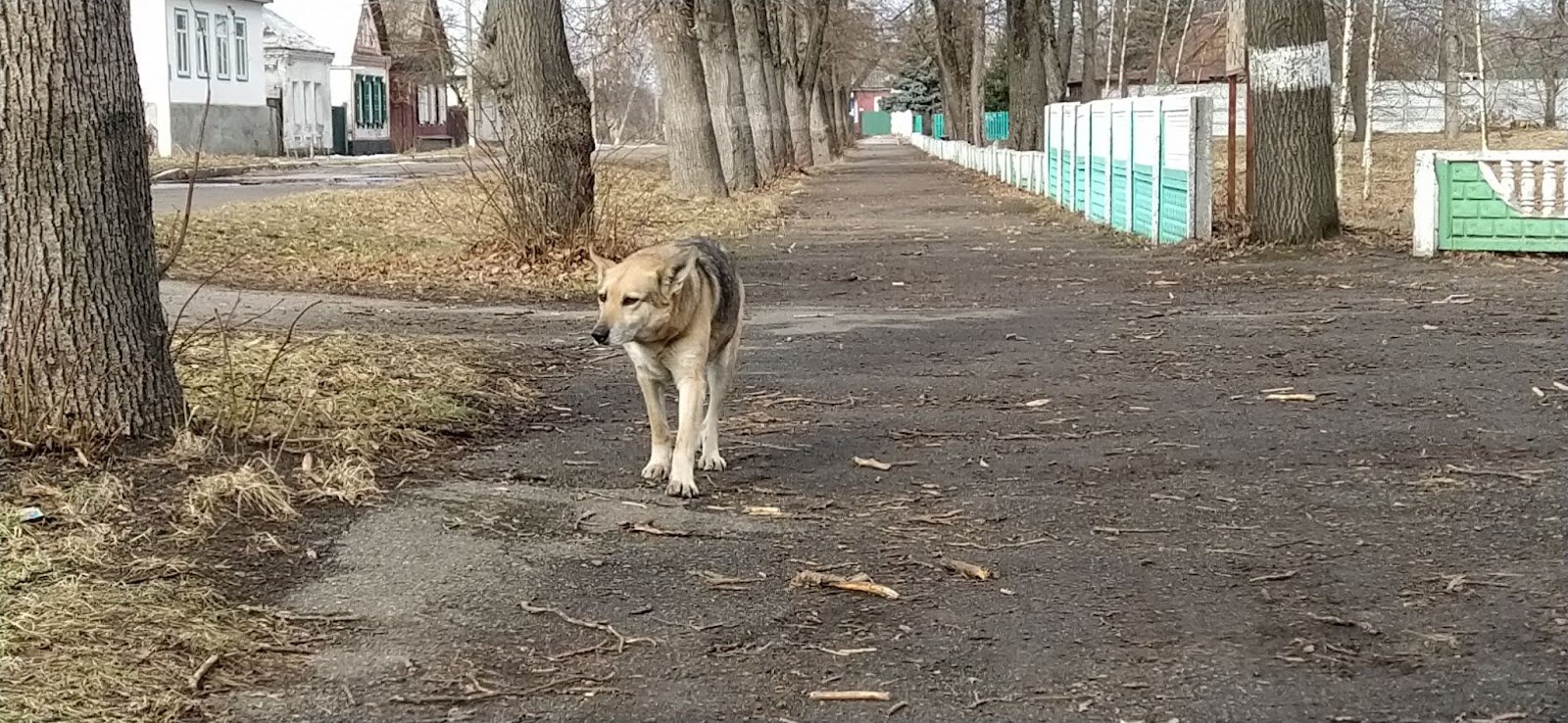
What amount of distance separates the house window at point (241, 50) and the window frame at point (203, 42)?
6.46ft

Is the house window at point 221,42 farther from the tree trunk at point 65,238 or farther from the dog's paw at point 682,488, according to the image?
the dog's paw at point 682,488

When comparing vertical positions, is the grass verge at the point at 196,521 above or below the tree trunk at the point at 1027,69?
below

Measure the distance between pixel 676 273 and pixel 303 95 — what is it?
61.7m

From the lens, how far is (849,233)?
2122cm

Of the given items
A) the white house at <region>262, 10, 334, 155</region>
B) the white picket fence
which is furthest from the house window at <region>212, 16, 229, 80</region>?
the white picket fence

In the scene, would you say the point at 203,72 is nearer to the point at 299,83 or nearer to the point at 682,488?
the point at 299,83

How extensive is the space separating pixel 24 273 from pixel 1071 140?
20.1 metres

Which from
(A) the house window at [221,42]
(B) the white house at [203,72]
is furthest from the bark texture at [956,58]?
(A) the house window at [221,42]

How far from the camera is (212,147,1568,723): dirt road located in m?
4.05

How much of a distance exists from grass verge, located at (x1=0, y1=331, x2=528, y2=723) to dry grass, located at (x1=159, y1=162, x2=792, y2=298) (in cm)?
334

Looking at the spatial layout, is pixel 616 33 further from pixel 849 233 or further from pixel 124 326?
pixel 124 326

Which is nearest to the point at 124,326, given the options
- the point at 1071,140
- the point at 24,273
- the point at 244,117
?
the point at 24,273

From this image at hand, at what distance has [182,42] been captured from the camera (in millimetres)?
51344

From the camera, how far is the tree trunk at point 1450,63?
34250 mm
